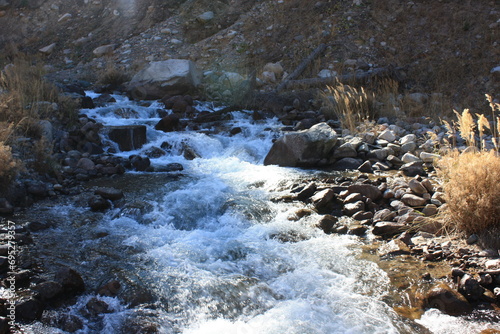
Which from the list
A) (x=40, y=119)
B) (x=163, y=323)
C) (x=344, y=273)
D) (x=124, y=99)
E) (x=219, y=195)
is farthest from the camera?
(x=124, y=99)

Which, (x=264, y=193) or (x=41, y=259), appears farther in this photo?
(x=264, y=193)

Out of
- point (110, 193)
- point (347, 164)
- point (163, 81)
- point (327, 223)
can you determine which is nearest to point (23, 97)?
point (110, 193)

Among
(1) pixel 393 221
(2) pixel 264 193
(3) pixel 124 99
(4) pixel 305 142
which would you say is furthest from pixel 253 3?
(1) pixel 393 221

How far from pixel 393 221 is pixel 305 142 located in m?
2.89

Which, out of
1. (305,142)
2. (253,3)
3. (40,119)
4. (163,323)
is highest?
(253,3)

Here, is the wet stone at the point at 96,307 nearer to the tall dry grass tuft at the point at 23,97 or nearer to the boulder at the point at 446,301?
the boulder at the point at 446,301

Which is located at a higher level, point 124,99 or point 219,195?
point 124,99

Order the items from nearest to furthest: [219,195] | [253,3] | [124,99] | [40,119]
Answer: [219,195], [40,119], [124,99], [253,3]

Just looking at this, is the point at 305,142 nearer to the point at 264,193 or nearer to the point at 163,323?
the point at 264,193

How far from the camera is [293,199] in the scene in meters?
Result: 5.86

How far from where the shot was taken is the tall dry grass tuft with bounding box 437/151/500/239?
389 cm

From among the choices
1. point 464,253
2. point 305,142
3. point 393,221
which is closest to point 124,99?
point 305,142

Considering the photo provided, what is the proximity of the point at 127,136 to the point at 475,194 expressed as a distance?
644 cm

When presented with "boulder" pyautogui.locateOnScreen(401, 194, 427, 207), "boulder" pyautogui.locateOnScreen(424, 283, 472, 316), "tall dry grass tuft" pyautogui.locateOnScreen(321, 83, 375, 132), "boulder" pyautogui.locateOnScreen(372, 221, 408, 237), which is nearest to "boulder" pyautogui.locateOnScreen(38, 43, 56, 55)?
"tall dry grass tuft" pyautogui.locateOnScreen(321, 83, 375, 132)
